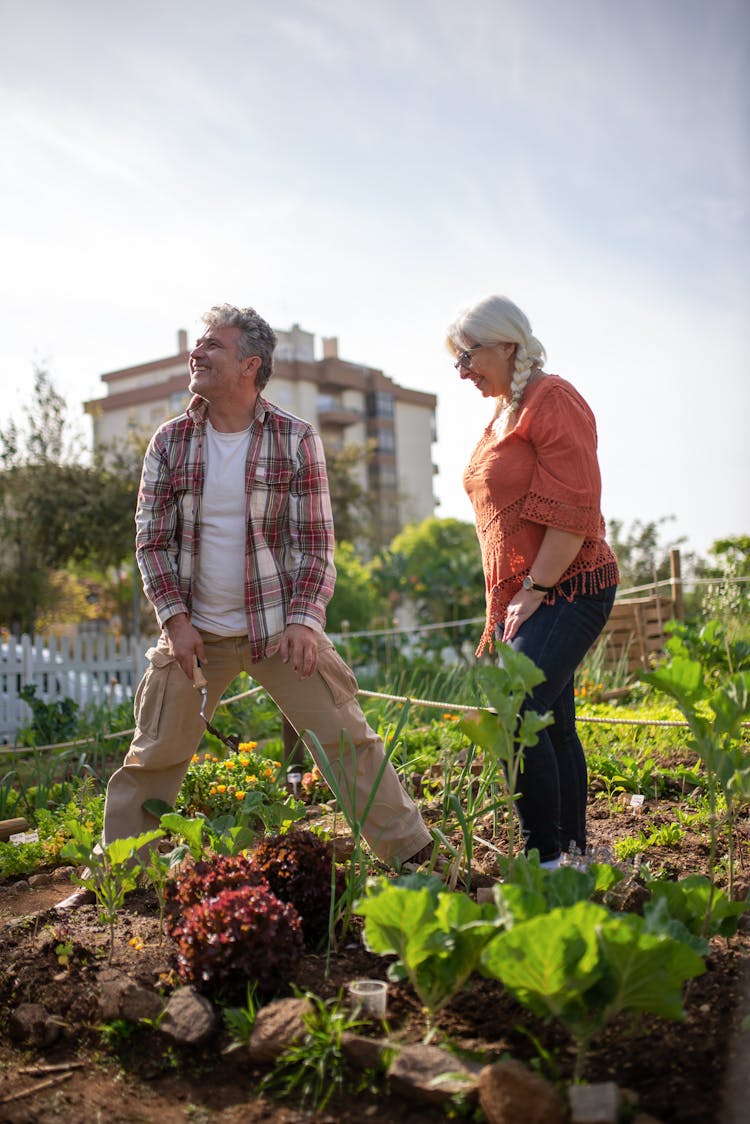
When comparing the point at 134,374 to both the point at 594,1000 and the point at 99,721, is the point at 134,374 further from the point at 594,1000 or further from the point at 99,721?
the point at 594,1000

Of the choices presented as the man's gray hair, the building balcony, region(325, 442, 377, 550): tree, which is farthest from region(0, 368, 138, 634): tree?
the building balcony

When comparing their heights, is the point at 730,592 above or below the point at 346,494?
below

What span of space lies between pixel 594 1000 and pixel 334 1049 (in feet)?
1.50

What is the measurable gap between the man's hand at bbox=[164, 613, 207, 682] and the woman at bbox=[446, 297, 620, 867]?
0.82 meters

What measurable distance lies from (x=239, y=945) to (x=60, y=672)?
26.5ft

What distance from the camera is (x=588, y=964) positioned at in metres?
1.52

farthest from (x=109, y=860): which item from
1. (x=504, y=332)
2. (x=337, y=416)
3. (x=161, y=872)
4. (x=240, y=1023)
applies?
(x=337, y=416)

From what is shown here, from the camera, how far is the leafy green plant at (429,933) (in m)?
1.69

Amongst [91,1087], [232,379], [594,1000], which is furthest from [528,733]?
[232,379]

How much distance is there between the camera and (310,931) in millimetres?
2350

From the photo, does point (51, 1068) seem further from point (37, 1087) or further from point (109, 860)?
point (109, 860)

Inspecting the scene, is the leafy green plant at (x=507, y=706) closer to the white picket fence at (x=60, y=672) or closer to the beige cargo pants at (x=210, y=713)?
the beige cargo pants at (x=210, y=713)

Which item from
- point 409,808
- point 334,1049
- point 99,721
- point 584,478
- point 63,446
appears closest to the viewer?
point 334,1049

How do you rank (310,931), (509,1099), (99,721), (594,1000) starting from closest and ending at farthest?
(509,1099) < (594,1000) < (310,931) < (99,721)
